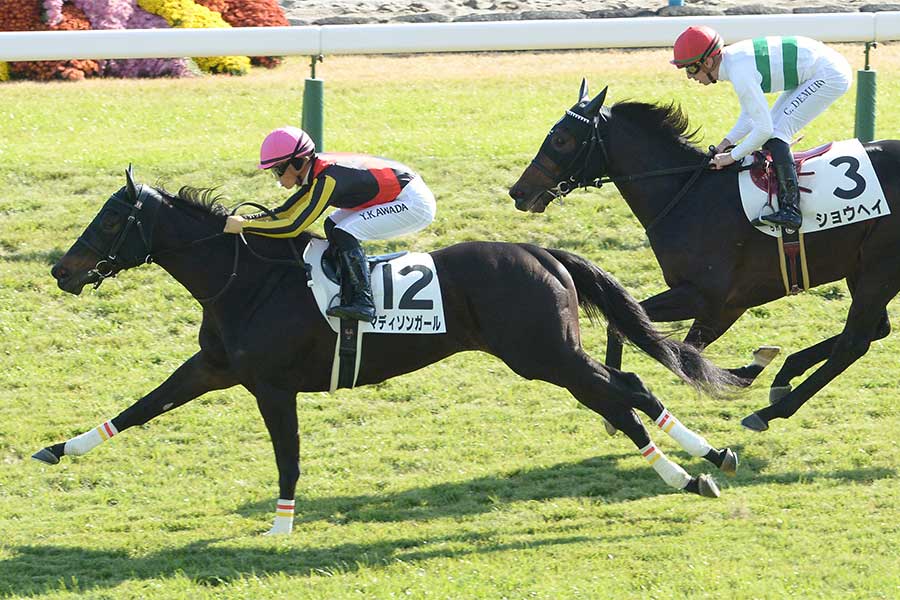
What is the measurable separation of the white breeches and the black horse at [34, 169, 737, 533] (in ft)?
0.83

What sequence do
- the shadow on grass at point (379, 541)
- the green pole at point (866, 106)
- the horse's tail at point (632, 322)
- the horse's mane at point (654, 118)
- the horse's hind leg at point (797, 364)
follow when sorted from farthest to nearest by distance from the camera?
the green pole at point (866, 106), the horse's hind leg at point (797, 364), the horse's mane at point (654, 118), the horse's tail at point (632, 322), the shadow on grass at point (379, 541)

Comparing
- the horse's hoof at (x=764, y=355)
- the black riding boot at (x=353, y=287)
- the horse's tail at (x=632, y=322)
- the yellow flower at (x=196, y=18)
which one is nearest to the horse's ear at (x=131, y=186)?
the black riding boot at (x=353, y=287)

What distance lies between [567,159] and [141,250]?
2.64m

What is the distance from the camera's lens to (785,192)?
8.13 m


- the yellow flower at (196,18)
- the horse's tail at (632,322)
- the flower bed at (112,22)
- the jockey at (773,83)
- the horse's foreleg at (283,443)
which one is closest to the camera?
the horse's foreleg at (283,443)

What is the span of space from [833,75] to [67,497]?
16.7 feet

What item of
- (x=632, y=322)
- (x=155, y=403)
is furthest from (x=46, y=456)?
(x=632, y=322)

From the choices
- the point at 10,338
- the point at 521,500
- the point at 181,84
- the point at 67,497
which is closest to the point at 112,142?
the point at 181,84

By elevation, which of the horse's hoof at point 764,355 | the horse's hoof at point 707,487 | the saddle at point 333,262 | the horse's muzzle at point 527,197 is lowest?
the horse's hoof at point 707,487

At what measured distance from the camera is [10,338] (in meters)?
10.2

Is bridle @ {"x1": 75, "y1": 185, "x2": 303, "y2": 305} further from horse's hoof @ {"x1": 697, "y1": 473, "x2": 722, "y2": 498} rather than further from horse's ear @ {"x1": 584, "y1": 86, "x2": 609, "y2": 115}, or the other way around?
horse's hoof @ {"x1": 697, "y1": 473, "x2": 722, "y2": 498}

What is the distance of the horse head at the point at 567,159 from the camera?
27.8ft

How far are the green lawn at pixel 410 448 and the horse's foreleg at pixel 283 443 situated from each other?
15 centimetres

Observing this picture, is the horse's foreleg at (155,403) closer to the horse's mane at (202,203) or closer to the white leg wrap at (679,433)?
the horse's mane at (202,203)
